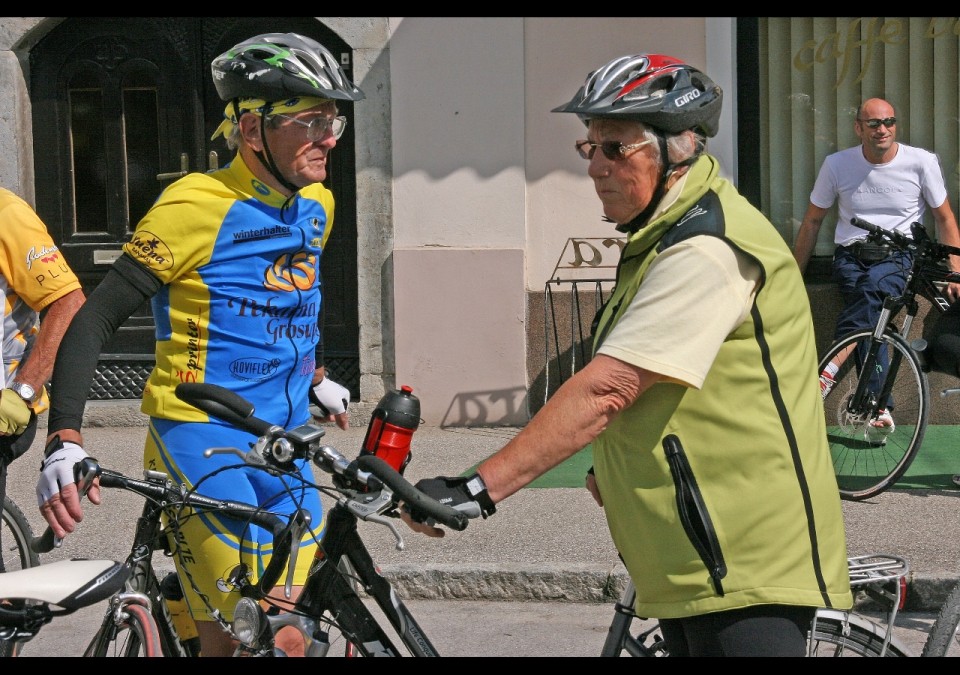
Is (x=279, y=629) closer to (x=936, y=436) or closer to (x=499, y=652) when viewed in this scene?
(x=499, y=652)

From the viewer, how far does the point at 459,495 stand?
8.26ft

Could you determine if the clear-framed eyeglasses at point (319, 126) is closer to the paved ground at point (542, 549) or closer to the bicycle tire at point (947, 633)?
the paved ground at point (542, 549)

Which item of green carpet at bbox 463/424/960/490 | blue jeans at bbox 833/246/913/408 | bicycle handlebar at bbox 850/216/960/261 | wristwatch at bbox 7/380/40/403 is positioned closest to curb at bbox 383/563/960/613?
green carpet at bbox 463/424/960/490

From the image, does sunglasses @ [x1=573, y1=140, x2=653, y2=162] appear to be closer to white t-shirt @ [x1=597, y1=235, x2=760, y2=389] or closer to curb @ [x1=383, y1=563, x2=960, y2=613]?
white t-shirt @ [x1=597, y1=235, x2=760, y2=389]

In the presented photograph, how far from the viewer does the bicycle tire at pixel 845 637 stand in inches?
112

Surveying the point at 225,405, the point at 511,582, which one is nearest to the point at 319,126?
the point at 225,405

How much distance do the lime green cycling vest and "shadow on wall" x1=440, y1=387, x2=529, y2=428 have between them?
258 inches

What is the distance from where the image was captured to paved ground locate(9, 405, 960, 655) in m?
5.73

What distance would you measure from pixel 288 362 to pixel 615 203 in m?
1.23

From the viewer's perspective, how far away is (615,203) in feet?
9.34

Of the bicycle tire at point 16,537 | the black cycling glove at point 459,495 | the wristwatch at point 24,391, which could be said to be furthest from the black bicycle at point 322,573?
the bicycle tire at point 16,537

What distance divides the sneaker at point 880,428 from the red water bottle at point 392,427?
4885 mm

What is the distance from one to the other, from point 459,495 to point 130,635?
1062mm

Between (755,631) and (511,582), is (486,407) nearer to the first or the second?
(511,582)
